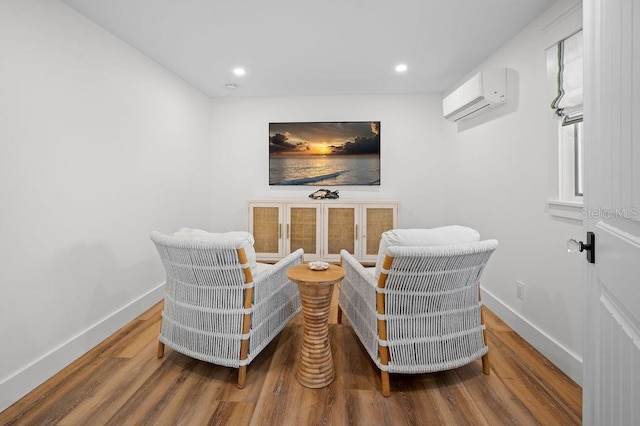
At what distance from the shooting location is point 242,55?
9.43ft

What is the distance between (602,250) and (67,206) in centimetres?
259

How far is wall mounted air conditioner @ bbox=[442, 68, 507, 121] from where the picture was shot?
2.57 meters

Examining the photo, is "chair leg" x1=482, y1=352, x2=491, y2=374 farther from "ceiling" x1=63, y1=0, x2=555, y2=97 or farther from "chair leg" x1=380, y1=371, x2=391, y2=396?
"ceiling" x1=63, y1=0, x2=555, y2=97

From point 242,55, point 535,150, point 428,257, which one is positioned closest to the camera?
point 428,257

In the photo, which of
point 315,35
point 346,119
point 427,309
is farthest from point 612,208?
point 346,119

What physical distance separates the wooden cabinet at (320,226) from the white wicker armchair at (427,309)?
2.17m

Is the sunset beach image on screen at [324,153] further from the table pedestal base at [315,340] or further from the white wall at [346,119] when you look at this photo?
the table pedestal base at [315,340]

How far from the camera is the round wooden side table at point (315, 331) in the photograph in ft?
5.78

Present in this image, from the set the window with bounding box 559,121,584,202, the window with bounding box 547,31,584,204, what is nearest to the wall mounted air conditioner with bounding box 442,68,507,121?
the window with bounding box 547,31,584,204

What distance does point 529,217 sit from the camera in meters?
2.33

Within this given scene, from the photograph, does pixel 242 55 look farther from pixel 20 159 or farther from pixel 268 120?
pixel 20 159

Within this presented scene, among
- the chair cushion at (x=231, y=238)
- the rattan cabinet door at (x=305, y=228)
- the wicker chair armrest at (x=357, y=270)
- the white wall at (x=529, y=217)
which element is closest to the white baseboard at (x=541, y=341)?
the white wall at (x=529, y=217)

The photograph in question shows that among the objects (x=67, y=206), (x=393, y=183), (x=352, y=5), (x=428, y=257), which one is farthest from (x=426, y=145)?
(x=67, y=206)

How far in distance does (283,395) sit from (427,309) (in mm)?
859
